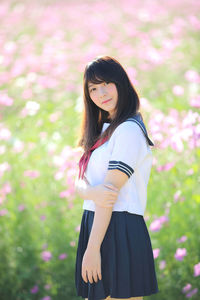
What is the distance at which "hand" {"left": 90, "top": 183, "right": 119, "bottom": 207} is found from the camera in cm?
146

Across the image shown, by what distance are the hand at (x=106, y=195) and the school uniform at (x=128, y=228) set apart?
0.25 ft

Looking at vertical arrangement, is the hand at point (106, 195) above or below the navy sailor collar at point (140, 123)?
below

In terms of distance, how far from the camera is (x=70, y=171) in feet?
9.69

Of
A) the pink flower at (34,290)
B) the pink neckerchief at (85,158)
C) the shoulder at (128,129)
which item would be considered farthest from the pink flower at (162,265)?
the shoulder at (128,129)

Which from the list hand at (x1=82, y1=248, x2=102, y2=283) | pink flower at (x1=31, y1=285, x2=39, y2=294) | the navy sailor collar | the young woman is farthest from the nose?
pink flower at (x1=31, y1=285, x2=39, y2=294)

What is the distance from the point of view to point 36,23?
25.0 ft

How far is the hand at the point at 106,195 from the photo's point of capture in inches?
57.5

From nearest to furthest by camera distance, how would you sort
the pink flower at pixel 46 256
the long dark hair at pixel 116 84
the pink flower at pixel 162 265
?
the long dark hair at pixel 116 84, the pink flower at pixel 162 265, the pink flower at pixel 46 256

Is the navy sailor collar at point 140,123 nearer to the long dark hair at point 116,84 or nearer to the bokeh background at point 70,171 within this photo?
the long dark hair at point 116,84

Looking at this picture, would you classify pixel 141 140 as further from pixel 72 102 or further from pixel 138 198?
pixel 72 102

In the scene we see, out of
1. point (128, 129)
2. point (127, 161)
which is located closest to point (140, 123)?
point (128, 129)

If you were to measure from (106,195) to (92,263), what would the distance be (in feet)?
0.93

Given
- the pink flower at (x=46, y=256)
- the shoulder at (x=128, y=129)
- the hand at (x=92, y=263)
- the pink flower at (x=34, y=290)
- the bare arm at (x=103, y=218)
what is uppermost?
the shoulder at (x=128, y=129)

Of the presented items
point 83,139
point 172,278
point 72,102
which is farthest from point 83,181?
point 72,102
